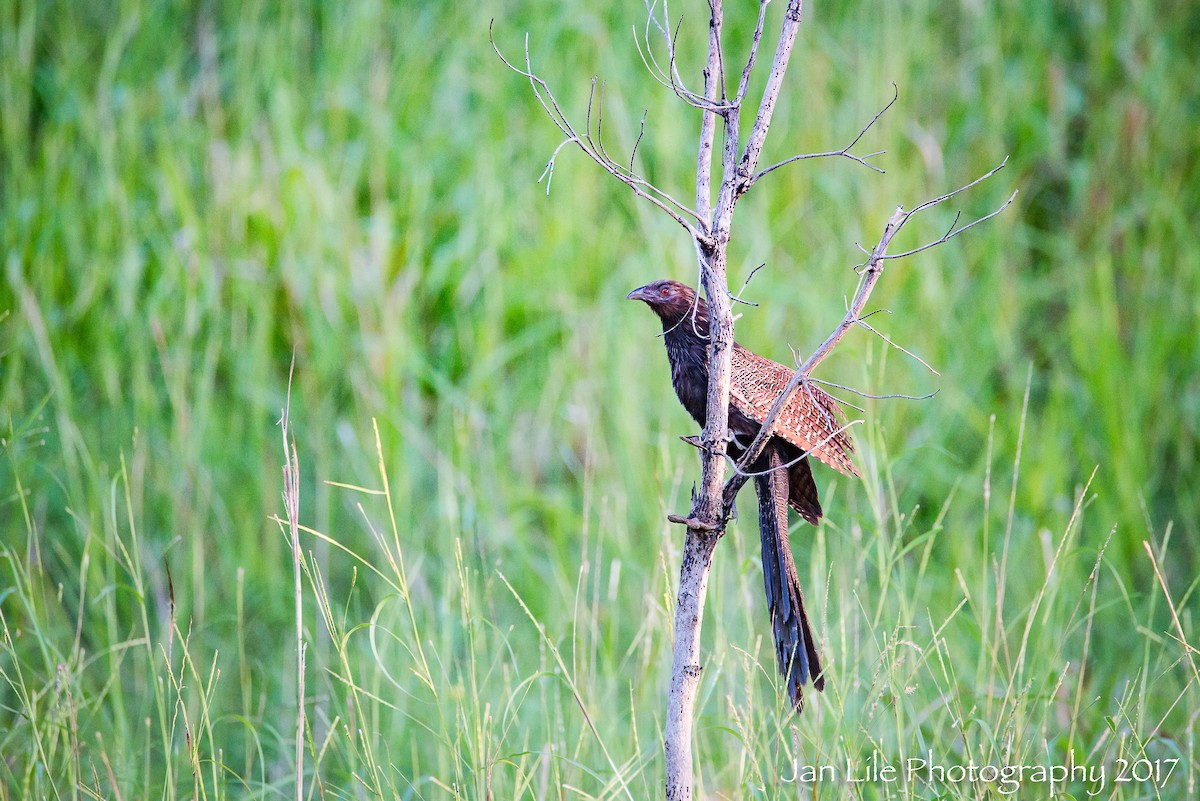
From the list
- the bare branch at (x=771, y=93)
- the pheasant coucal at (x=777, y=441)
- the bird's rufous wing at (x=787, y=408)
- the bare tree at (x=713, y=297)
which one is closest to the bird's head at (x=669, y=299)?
the pheasant coucal at (x=777, y=441)

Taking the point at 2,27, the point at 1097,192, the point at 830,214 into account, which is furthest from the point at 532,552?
the point at 2,27

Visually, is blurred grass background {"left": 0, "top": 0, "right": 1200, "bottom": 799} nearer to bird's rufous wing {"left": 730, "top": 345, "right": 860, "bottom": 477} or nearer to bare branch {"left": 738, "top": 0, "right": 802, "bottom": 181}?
bird's rufous wing {"left": 730, "top": 345, "right": 860, "bottom": 477}

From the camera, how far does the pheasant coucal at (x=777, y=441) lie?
237 centimetres

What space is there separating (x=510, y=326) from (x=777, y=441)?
2.45 m

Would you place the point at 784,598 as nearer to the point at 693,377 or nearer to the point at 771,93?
the point at 693,377

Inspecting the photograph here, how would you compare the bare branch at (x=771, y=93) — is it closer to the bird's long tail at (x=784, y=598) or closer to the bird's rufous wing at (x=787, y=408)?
the bird's long tail at (x=784, y=598)

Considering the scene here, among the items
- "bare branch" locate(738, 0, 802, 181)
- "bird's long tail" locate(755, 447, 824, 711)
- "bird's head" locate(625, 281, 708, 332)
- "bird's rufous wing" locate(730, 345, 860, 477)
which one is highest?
"bare branch" locate(738, 0, 802, 181)

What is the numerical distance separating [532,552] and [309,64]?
3.08 m

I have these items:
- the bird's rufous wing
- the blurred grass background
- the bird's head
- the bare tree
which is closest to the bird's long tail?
the bird's rufous wing

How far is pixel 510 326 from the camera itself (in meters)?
4.96

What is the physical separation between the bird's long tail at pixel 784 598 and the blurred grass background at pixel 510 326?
0.82m

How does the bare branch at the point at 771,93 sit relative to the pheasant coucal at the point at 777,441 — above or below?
above

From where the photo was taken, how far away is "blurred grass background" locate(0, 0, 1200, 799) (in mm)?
3805

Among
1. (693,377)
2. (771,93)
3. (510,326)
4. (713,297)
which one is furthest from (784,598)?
(510,326)
